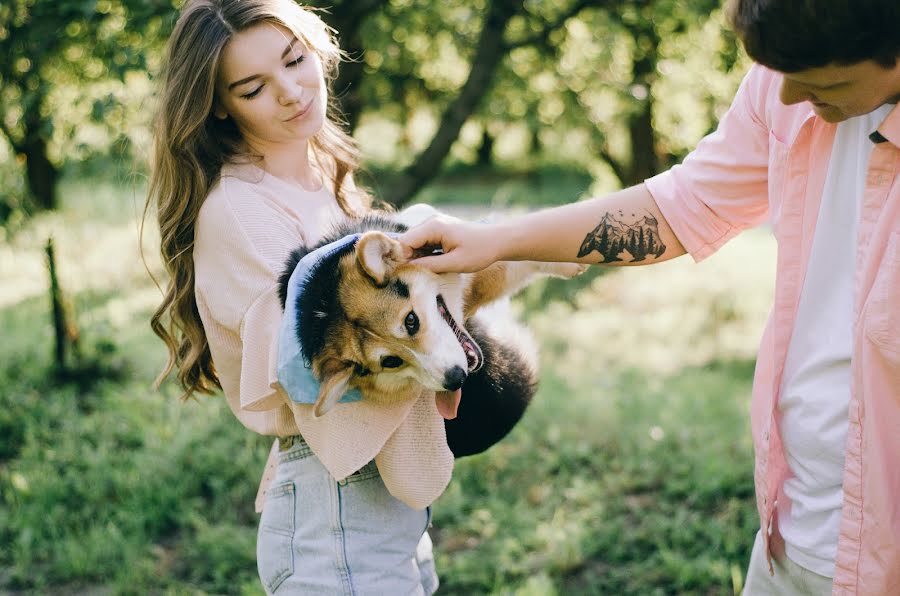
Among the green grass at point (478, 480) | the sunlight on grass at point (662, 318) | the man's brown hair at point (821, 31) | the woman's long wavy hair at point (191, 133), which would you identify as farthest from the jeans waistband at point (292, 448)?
the sunlight on grass at point (662, 318)

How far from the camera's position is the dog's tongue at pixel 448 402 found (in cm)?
215

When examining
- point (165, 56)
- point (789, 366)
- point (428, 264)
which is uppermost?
point (165, 56)

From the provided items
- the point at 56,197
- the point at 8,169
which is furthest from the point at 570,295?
the point at 56,197

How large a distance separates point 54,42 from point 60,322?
241 cm

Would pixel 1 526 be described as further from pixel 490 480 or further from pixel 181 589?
pixel 490 480

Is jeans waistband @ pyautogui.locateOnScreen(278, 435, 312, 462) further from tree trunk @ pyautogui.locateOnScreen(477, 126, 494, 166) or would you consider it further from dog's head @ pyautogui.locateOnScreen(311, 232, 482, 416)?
tree trunk @ pyautogui.locateOnScreen(477, 126, 494, 166)

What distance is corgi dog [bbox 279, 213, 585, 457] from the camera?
2057 mm

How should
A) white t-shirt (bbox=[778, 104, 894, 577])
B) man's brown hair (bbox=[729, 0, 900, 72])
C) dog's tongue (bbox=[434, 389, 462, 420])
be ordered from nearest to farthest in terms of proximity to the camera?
Answer: man's brown hair (bbox=[729, 0, 900, 72]), white t-shirt (bbox=[778, 104, 894, 577]), dog's tongue (bbox=[434, 389, 462, 420])

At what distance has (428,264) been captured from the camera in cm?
209

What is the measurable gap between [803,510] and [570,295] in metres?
7.31

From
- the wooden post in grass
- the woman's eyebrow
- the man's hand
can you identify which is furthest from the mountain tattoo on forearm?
A: the wooden post in grass

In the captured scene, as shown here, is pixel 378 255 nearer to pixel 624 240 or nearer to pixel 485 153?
pixel 624 240

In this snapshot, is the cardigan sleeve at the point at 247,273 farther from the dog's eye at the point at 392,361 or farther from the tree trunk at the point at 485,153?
the tree trunk at the point at 485,153

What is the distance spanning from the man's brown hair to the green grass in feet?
8.06
